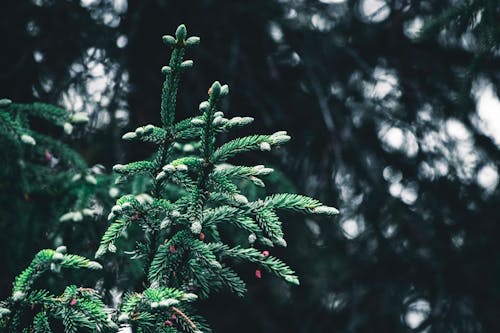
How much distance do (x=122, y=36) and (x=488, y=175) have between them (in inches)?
78.3

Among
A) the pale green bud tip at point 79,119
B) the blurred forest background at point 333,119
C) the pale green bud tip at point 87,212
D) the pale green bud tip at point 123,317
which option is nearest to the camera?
the pale green bud tip at point 123,317

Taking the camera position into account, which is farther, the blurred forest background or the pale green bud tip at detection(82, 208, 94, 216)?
the blurred forest background

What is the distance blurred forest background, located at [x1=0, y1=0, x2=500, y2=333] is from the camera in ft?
7.91

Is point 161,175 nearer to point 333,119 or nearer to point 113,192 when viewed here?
point 113,192

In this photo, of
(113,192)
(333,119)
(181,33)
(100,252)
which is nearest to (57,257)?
(100,252)

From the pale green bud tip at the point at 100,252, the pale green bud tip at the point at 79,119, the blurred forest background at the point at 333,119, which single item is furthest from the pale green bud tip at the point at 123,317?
the blurred forest background at the point at 333,119

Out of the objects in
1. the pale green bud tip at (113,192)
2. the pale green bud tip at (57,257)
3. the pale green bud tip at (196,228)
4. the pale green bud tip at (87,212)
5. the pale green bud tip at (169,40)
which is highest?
the pale green bud tip at (113,192)

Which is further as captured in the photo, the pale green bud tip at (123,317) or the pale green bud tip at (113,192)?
the pale green bud tip at (113,192)

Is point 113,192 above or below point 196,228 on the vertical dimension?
above

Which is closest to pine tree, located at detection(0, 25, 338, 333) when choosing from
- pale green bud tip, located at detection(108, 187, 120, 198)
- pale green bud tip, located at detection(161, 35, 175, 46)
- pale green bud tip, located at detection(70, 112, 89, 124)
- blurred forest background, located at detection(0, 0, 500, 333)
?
pale green bud tip, located at detection(161, 35, 175, 46)

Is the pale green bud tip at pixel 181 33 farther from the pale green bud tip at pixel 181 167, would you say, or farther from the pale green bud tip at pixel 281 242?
the pale green bud tip at pixel 281 242

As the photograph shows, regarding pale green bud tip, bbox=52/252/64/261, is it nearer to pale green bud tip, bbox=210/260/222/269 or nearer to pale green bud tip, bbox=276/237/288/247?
pale green bud tip, bbox=210/260/222/269

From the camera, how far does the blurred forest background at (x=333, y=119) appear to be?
2410 millimetres

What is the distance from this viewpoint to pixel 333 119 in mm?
2586
